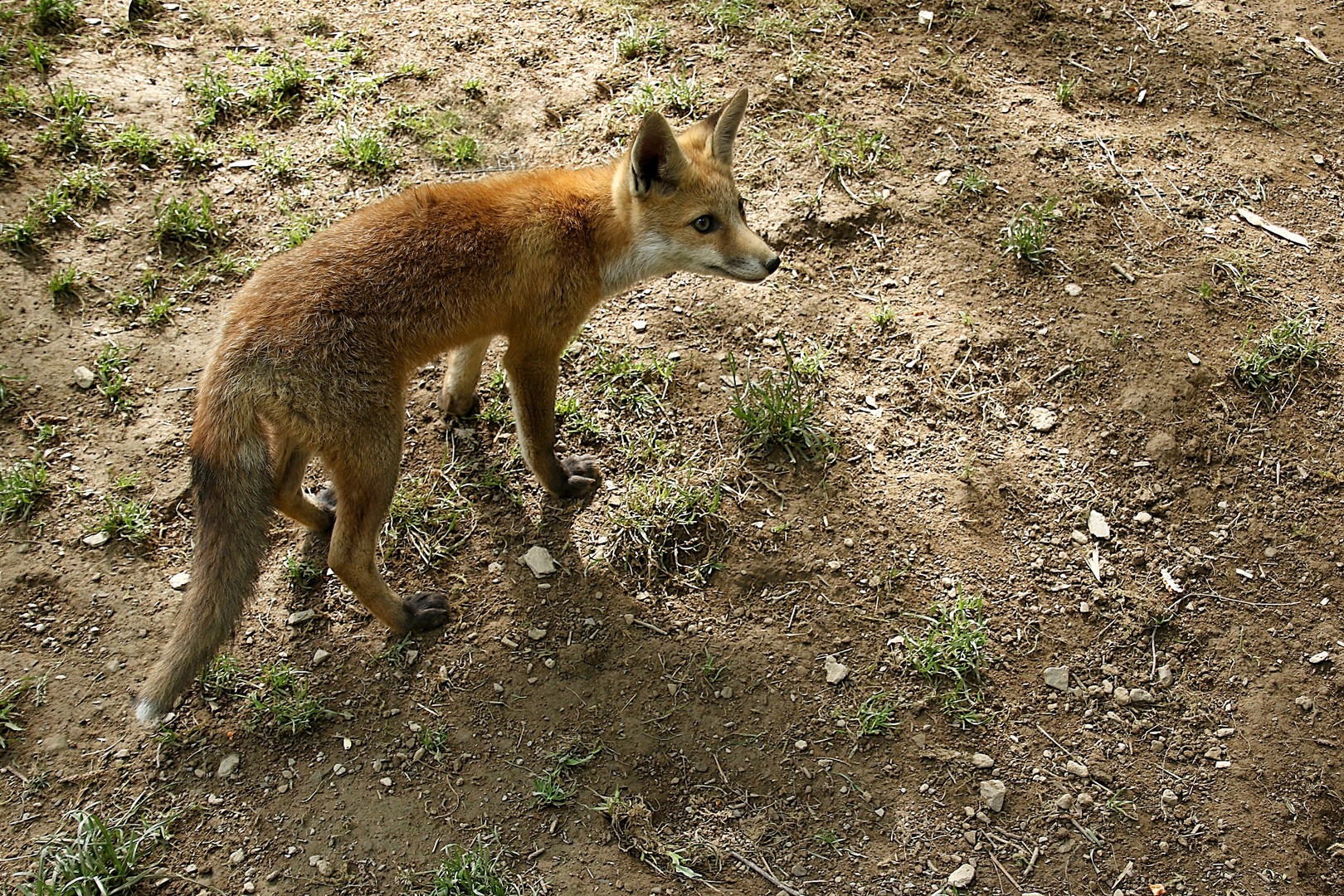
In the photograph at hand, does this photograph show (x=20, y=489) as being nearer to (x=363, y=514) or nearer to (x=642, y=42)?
(x=363, y=514)

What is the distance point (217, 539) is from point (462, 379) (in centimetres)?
171

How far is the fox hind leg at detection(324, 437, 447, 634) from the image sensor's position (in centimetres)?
375

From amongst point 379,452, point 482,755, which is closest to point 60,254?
point 379,452

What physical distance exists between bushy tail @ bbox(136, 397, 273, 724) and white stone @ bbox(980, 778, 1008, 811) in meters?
3.09

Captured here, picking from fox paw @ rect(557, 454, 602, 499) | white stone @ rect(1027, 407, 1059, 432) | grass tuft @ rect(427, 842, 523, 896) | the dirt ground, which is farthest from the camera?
white stone @ rect(1027, 407, 1059, 432)

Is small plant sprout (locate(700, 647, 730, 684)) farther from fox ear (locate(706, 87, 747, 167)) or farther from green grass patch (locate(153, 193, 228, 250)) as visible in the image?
green grass patch (locate(153, 193, 228, 250))

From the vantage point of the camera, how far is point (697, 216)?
449 centimetres

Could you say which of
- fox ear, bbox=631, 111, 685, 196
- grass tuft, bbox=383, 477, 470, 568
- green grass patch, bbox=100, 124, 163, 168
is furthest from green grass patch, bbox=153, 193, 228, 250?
fox ear, bbox=631, 111, 685, 196

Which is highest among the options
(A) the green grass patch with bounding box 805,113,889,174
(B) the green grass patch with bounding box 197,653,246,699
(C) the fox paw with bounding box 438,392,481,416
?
(A) the green grass patch with bounding box 805,113,889,174

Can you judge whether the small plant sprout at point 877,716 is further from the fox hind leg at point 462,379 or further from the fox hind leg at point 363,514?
the fox hind leg at point 462,379

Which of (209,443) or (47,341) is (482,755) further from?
(47,341)

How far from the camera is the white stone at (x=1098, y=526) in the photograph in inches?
180

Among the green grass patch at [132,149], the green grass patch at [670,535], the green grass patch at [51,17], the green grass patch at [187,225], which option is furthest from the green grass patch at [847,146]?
the green grass patch at [51,17]

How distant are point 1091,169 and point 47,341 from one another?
252 inches
